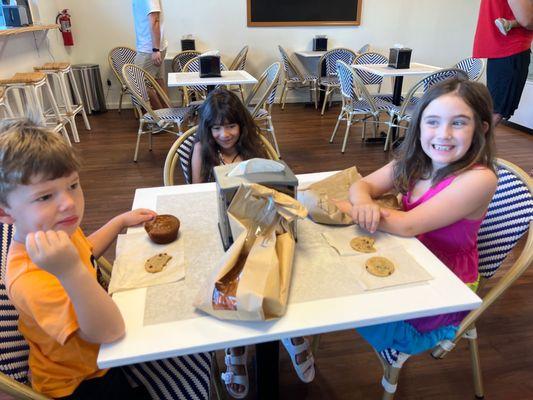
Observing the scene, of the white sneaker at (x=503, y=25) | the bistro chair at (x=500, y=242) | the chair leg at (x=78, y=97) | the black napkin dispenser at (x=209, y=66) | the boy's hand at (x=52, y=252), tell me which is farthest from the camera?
the chair leg at (x=78, y=97)

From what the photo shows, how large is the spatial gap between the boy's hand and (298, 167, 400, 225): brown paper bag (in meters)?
0.59

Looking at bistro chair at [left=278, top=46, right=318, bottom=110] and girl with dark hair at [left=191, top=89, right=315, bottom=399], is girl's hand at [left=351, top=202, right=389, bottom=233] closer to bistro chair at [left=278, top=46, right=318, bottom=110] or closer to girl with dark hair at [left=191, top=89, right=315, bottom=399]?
girl with dark hair at [left=191, top=89, right=315, bottom=399]

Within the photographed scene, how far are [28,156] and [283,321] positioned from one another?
22.1 inches

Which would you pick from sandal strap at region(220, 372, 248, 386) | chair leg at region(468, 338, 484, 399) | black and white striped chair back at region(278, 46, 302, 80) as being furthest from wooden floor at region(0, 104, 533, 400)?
black and white striped chair back at region(278, 46, 302, 80)

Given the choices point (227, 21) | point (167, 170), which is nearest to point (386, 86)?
point (227, 21)

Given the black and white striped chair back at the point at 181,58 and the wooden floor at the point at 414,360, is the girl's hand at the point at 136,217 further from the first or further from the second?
the black and white striped chair back at the point at 181,58

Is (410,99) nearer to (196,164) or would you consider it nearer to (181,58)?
(196,164)

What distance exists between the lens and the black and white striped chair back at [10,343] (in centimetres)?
76

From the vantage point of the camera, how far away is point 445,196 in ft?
3.21

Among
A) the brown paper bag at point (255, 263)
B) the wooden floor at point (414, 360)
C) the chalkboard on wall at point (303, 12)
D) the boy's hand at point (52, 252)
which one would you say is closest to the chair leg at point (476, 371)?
the wooden floor at point (414, 360)

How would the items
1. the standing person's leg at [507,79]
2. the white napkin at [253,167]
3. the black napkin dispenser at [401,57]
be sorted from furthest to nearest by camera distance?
1. the black napkin dispenser at [401,57]
2. the standing person's leg at [507,79]
3. the white napkin at [253,167]

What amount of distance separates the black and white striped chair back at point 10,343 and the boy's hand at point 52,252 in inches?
9.9

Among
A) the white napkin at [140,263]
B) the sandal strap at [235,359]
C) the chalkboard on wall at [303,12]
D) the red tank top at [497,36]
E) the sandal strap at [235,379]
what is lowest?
the sandal strap at [235,379]

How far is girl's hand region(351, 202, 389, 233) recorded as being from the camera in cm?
96
